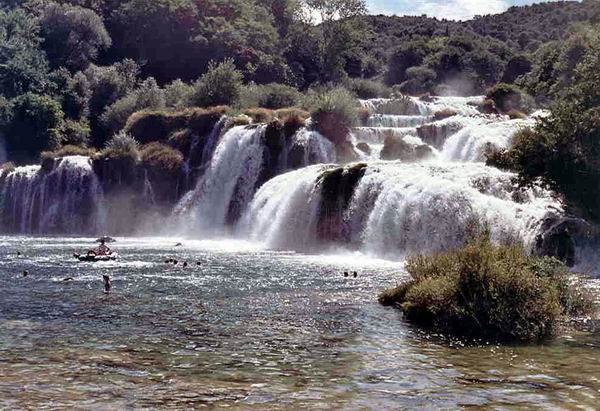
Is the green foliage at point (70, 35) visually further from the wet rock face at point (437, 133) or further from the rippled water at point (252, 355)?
the rippled water at point (252, 355)

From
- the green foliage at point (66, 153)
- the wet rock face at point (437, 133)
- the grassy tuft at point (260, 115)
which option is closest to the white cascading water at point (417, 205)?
the wet rock face at point (437, 133)

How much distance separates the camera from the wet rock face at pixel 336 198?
41.5m

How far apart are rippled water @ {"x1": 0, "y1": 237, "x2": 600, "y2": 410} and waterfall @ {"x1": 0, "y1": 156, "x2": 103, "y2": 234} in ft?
115

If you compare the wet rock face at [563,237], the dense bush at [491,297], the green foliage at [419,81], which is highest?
the green foliage at [419,81]

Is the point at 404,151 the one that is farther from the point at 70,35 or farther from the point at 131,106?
the point at 70,35

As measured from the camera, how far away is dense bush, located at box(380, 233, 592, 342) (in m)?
18.5

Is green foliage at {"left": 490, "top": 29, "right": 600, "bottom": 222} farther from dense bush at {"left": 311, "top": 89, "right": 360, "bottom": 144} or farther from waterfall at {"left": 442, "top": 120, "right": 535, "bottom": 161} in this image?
dense bush at {"left": 311, "top": 89, "right": 360, "bottom": 144}

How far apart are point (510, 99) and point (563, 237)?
39.4 m

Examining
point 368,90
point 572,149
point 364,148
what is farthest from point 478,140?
point 368,90

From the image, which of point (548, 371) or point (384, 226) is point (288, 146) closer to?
point (384, 226)

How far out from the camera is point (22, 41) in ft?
303

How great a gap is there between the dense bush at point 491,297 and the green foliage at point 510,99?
49.0 m

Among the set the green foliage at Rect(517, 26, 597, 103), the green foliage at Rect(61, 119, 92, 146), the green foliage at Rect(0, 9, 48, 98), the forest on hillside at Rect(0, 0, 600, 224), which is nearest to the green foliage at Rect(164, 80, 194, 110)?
the forest on hillside at Rect(0, 0, 600, 224)

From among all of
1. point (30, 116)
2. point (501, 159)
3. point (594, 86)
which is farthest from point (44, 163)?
point (594, 86)
